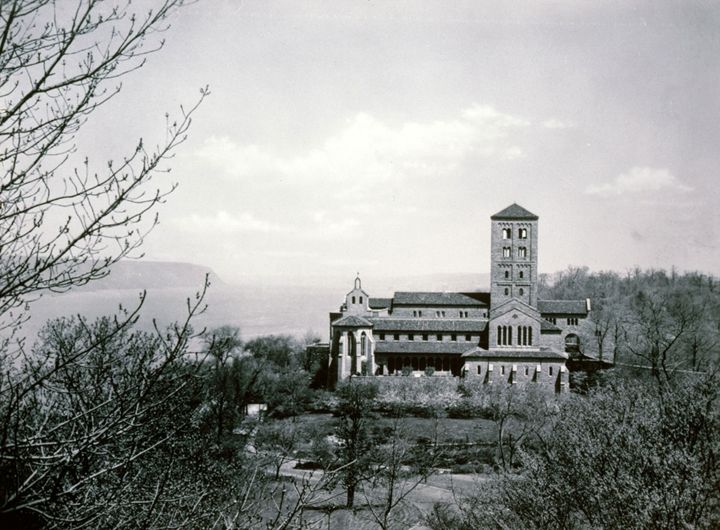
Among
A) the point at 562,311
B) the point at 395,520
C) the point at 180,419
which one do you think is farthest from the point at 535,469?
the point at 562,311

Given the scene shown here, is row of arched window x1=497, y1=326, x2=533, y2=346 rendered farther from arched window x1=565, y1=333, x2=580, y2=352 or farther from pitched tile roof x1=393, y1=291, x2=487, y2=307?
arched window x1=565, y1=333, x2=580, y2=352

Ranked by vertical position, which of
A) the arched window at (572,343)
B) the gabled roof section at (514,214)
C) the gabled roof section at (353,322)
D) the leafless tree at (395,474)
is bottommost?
the leafless tree at (395,474)

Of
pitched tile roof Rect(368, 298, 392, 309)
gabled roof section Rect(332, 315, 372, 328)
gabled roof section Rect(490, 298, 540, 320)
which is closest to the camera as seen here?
gabled roof section Rect(332, 315, 372, 328)

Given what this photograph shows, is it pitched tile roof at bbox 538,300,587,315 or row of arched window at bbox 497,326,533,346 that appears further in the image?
pitched tile roof at bbox 538,300,587,315

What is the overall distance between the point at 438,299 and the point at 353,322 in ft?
40.6

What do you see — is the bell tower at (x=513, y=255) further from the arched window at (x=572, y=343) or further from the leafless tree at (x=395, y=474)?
the leafless tree at (x=395, y=474)

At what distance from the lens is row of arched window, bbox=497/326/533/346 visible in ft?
171

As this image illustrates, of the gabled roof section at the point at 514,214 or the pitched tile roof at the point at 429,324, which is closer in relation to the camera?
the pitched tile roof at the point at 429,324

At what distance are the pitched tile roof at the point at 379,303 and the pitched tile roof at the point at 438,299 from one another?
1821 millimetres

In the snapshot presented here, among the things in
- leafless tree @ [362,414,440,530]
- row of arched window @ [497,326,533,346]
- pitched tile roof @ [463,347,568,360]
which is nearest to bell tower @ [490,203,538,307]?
row of arched window @ [497,326,533,346]

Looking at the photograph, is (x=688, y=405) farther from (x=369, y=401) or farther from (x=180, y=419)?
(x=369, y=401)

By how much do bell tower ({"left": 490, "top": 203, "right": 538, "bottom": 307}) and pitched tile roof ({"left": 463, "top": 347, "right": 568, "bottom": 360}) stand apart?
8.12 metres

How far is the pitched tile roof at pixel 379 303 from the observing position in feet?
202

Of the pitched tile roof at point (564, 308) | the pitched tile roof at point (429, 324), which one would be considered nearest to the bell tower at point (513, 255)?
the pitched tile roof at point (429, 324)
